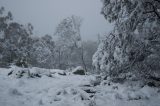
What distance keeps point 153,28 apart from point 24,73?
22.2 feet

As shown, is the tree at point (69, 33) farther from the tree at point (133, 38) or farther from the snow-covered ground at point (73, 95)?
the tree at point (133, 38)

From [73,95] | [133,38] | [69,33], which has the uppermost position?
[69,33]

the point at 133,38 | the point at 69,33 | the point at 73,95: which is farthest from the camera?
the point at 69,33

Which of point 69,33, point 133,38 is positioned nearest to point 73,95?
point 133,38

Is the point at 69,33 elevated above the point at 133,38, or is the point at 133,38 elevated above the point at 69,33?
the point at 69,33

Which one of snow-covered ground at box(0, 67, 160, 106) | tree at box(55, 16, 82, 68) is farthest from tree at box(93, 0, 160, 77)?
tree at box(55, 16, 82, 68)

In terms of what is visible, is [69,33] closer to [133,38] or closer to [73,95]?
[73,95]

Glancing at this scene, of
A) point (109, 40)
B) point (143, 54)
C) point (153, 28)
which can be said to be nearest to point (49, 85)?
point (109, 40)

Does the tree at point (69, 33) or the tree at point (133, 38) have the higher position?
the tree at point (69, 33)

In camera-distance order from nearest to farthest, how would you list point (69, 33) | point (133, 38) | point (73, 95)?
point (133, 38) < point (73, 95) < point (69, 33)

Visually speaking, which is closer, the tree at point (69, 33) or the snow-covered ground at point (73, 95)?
the snow-covered ground at point (73, 95)

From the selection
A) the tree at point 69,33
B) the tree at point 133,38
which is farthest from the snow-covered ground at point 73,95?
the tree at point 69,33

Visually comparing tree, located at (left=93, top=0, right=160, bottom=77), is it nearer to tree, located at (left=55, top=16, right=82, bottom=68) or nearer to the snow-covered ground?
the snow-covered ground

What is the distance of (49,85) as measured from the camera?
31.5ft
